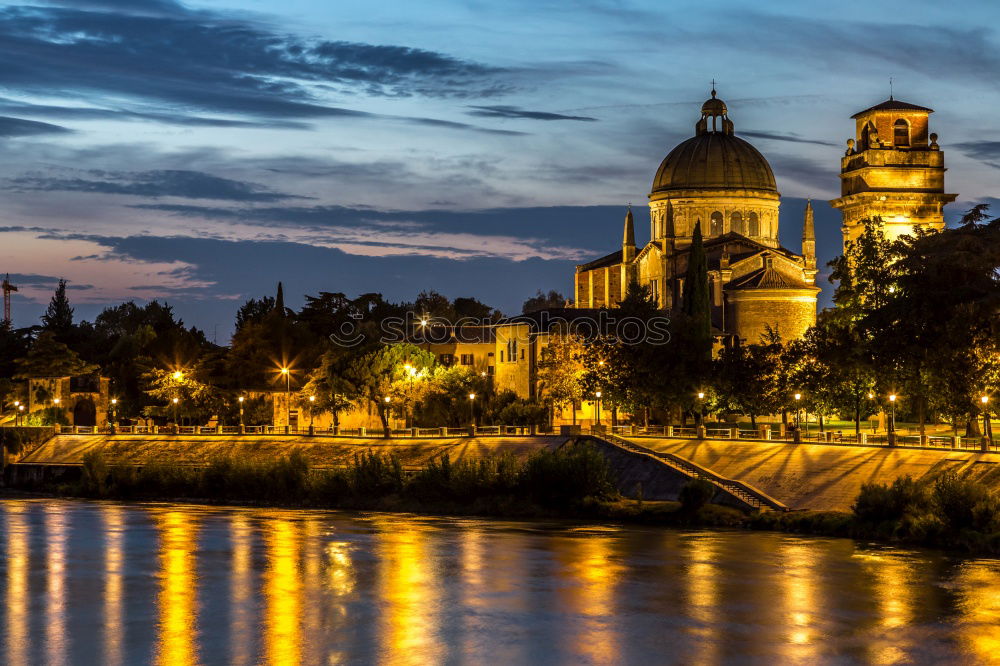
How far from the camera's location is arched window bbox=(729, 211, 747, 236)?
113 meters

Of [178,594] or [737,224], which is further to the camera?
[737,224]

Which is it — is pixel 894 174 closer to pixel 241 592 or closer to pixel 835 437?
pixel 835 437

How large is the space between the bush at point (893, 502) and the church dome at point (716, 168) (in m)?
58.1

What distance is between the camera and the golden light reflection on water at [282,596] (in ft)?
122

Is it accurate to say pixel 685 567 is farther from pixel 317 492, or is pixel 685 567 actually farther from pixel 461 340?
pixel 461 340

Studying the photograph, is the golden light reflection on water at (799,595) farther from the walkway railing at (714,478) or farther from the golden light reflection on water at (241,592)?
the golden light reflection on water at (241,592)

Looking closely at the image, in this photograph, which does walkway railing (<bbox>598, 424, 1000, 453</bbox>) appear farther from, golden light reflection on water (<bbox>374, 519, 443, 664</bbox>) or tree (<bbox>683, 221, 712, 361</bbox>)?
golden light reflection on water (<bbox>374, 519, 443, 664</bbox>)

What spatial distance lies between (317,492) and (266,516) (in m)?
6.04

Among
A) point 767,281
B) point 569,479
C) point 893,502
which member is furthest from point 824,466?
point 767,281

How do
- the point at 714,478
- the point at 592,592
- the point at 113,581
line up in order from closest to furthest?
the point at 592,592 → the point at 113,581 → the point at 714,478

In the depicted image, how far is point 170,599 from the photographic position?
147ft

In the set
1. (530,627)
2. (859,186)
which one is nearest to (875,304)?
(859,186)

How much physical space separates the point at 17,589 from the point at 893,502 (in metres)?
29.6

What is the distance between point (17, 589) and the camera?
47.0 m
